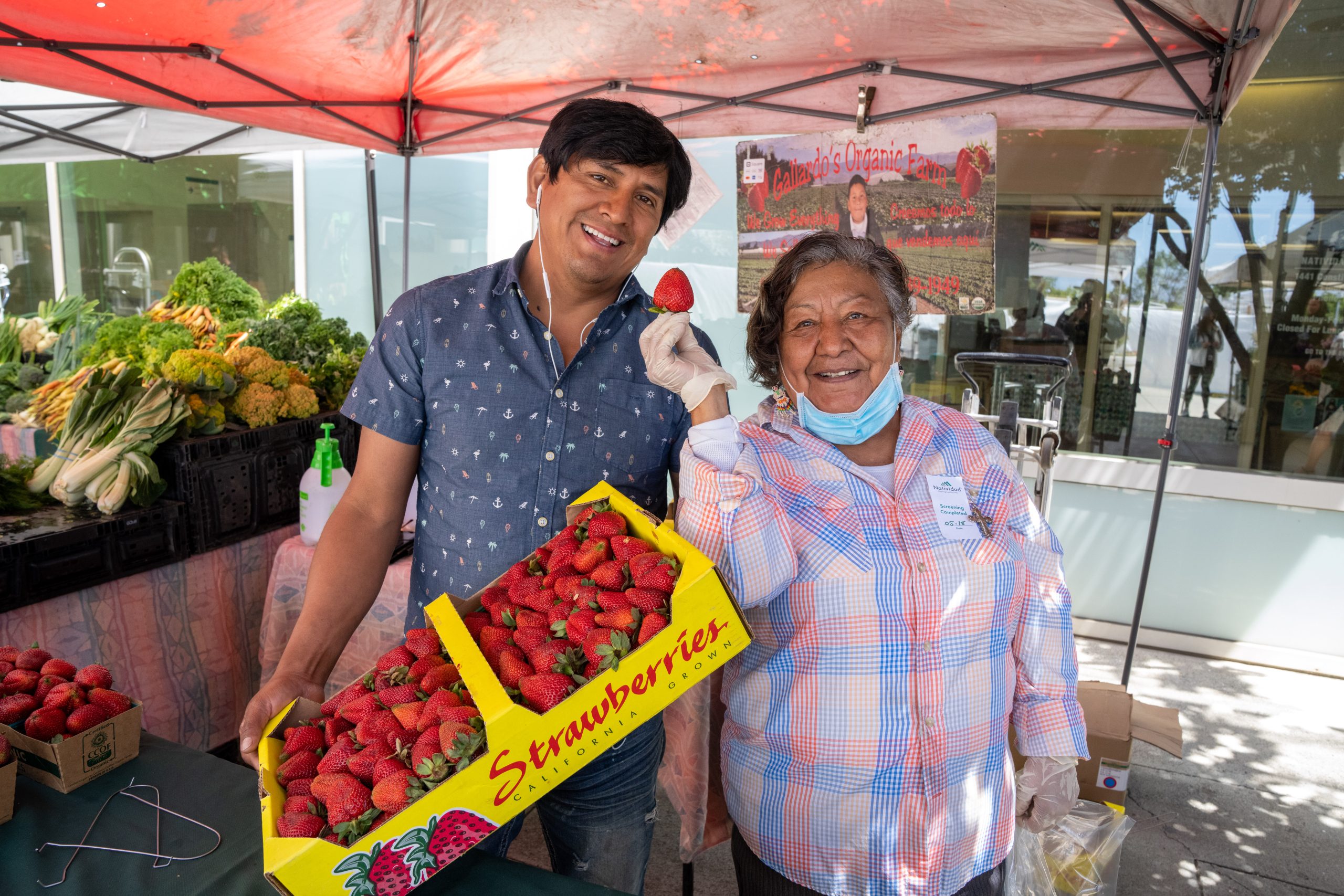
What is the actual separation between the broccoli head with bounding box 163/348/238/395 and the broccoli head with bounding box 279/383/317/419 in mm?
242

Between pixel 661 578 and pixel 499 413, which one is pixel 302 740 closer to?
pixel 661 578

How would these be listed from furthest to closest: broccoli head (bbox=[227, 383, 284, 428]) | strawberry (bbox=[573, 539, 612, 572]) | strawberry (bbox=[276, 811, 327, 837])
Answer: broccoli head (bbox=[227, 383, 284, 428]) < strawberry (bbox=[573, 539, 612, 572]) < strawberry (bbox=[276, 811, 327, 837])

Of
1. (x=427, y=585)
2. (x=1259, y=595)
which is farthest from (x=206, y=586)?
(x=1259, y=595)

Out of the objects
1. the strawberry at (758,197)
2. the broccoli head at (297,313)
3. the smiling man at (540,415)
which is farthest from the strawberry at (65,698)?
the strawberry at (758,197)

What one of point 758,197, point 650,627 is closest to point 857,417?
point 650,627

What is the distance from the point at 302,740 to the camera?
4.17ft

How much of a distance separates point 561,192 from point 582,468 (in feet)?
1.94

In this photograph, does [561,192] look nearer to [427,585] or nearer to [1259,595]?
[427,585]

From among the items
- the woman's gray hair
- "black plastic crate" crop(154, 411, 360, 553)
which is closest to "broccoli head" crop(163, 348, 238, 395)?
"black plastic crate" crop(154, 411, 360, 553)

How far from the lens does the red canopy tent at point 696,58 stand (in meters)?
3.13

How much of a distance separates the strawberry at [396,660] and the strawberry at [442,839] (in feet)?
1.01

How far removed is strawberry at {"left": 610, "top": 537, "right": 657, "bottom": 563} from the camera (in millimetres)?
1411

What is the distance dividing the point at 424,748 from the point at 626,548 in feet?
1.50

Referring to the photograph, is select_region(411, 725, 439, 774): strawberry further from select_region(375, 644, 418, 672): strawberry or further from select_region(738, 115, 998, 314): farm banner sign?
select_region(738, 115, 998, 314): farm banner sign
